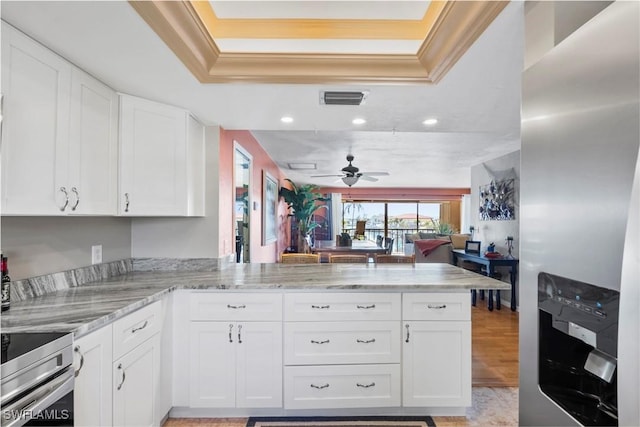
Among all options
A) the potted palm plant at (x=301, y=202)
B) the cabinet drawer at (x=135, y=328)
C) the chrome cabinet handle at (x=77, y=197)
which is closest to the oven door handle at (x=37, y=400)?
the cabinet drawer at (x=135, y=328)

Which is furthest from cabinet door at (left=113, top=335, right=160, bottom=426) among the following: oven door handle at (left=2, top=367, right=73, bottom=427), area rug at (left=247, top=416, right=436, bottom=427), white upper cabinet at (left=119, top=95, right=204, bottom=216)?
white upper cabinet at (left=119, top=95, right=204, bottom=216)

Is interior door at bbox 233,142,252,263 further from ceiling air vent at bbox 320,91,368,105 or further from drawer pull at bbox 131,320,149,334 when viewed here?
drawer pull at bbox 131,320,149,334

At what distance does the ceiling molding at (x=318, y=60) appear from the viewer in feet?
4.97

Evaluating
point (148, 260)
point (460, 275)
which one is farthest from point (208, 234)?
point (460, 275)

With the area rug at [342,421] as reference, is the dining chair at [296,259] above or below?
Answer: above

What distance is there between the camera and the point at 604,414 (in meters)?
0.69

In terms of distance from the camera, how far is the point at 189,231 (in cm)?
283

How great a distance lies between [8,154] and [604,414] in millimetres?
2104

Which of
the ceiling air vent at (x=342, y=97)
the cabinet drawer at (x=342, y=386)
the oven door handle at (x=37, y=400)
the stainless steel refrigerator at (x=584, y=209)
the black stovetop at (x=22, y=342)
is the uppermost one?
the ceiling air vent at (x=342, y=97)

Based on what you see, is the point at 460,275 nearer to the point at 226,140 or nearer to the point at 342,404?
the point at 342,404

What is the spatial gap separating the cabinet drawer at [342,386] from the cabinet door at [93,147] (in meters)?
1.54

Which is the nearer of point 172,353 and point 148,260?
point 172,353

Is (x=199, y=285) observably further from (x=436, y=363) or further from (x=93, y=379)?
(x=436, y=363)

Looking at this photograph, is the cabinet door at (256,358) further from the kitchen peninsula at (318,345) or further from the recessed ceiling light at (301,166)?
the recessed ceiling light at (301,166)
